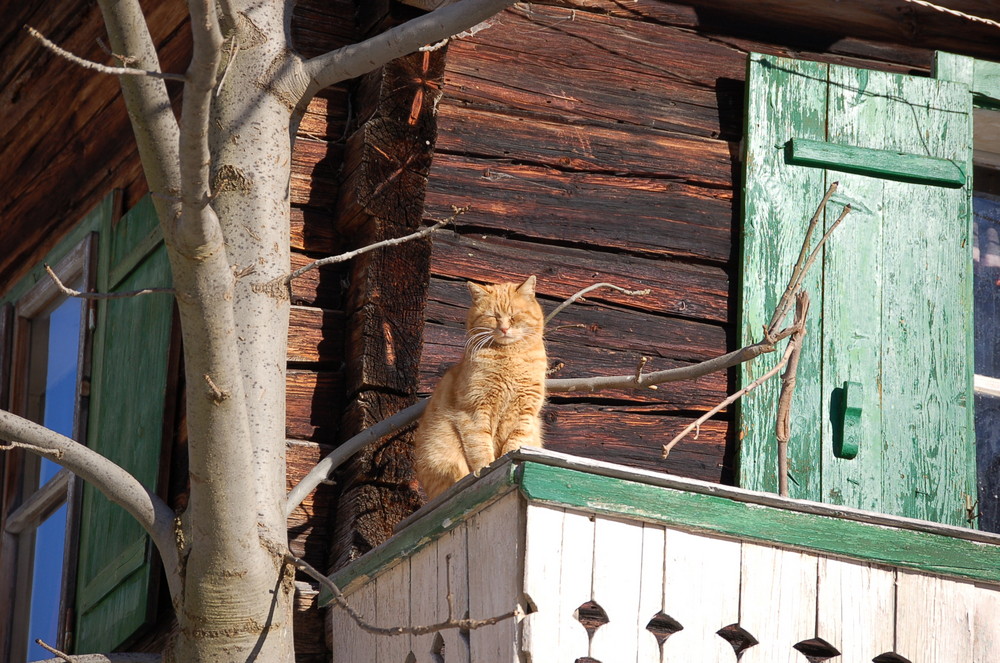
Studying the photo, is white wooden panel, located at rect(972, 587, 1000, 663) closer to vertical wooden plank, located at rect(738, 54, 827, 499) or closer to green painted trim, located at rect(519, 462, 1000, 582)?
green painted trim, located at rect(519, 462, 1000, 582)

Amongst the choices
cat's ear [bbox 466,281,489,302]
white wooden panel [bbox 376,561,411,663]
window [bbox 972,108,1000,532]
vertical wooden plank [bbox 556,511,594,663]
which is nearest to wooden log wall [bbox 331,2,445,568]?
cat's ear [bbox 466,281,489,302]

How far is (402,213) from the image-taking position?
418cm

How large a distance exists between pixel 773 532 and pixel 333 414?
1645 mm

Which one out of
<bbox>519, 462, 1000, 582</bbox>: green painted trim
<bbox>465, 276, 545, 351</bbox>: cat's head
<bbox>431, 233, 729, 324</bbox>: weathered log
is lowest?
<bbox>519, 462, 1000, 582</bbox>: green painted trim

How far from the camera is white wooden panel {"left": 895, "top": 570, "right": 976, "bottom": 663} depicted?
303cm

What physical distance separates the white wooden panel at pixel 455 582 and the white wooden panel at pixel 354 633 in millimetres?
421

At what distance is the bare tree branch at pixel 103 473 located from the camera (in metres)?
3.02

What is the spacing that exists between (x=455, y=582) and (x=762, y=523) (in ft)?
2.22

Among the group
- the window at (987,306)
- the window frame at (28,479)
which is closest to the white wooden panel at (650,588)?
the window at (987,306)

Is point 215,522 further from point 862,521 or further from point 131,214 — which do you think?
point 131,214

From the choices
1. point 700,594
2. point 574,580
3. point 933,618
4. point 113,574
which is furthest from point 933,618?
point 113,574

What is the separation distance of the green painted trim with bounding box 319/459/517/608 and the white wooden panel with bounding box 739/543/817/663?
56cm

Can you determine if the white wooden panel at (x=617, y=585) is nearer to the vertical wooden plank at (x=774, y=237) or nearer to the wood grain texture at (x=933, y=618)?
the wood grain texture at (x=933, y=618)

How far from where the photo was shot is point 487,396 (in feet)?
12.7
